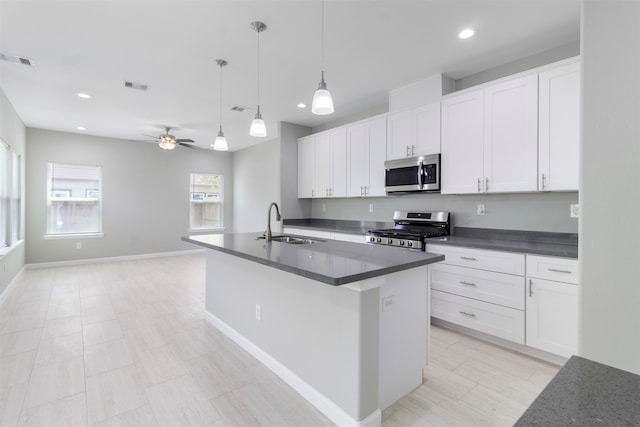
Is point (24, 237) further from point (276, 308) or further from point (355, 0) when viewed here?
point (355, 0)

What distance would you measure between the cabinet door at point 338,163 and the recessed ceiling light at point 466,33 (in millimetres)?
2108

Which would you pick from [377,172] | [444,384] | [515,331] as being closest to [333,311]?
[444,384]

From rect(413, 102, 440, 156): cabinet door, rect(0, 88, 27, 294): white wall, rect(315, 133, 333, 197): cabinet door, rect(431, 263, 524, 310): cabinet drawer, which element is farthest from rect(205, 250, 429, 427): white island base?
rect(0, 88, 27, 294): white wall

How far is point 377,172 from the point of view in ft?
13.6

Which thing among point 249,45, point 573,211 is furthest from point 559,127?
point 249,45

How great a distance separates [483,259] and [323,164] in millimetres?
2900

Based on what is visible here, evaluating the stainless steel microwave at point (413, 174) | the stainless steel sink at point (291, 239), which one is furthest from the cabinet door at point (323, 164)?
the stainless steel sink at point (291, 239)

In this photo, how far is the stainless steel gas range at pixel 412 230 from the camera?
3.28 metres

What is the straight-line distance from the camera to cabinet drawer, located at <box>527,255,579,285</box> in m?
2.29

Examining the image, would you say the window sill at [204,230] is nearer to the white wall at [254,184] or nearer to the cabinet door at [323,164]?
the white wall at [254,184]

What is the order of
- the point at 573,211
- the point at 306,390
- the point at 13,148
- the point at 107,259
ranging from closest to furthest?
the point at 306,390, the point at 573,211, the point at 13,148, the point at 107,259

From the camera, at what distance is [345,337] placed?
A: 172 centimetres

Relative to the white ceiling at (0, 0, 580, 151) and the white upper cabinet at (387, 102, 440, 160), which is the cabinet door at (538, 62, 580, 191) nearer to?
the white ceiling at (0, 0, 580, 151)

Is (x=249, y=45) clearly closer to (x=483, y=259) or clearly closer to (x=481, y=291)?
(x=483, y=259)
